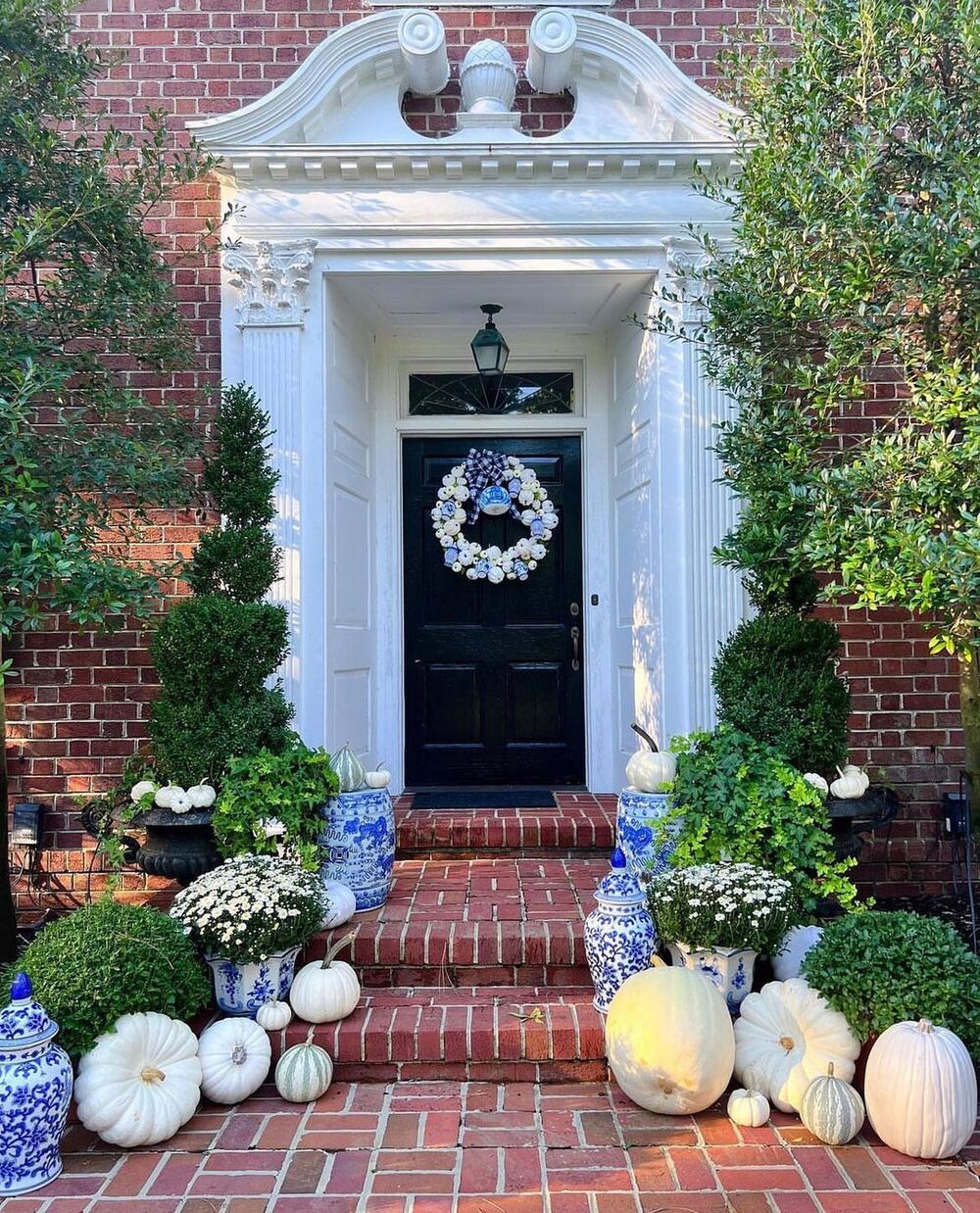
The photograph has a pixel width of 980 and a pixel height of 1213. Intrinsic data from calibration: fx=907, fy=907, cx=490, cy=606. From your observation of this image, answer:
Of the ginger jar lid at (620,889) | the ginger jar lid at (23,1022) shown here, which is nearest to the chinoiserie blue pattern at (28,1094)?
the ginger jar lid at (23,1022)

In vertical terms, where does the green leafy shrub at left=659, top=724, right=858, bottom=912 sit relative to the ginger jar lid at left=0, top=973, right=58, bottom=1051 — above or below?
above

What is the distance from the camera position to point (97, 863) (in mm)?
4656

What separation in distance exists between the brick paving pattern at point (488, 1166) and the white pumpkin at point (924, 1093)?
0.25 feet

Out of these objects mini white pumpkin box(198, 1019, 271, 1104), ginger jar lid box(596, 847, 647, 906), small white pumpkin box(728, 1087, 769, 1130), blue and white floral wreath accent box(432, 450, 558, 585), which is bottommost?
small white pumpkin box(728, 1087, 769, 1130)

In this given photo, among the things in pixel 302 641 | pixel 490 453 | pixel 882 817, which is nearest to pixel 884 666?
pixel 882 817

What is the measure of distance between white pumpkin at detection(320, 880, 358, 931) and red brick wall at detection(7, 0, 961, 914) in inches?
65.1

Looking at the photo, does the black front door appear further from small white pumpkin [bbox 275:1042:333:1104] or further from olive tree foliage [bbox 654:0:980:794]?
small white pumpkin [bbox 275:1042:333:1104]

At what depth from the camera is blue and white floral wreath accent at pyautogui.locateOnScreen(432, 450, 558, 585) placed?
5418mm

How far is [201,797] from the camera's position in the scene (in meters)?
3.64

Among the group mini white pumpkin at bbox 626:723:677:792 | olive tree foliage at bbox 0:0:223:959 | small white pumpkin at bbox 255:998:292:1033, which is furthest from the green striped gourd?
olive tree foliage at bbox 0:0:223:959

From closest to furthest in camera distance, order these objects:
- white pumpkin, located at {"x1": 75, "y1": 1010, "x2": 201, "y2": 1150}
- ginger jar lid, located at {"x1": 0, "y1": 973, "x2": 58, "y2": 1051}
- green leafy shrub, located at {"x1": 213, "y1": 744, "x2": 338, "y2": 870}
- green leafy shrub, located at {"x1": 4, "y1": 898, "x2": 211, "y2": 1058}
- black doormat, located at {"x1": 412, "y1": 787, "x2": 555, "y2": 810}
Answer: ginger jar lid, located at {"x1": 0, "y1": 973, "x2": 58, "y2": 1051}
white pumpkin, located at {"x1": 75, "y1": 1010, "x2": 201, "y2": 1150}
green leafy shrub, located at {"x1": 4, "y1": 898, "x2": 211, "y2": 1058}
green leafy shrub, located at {"x1": 213, "y1": 744, "x2": 338, "y2": 870}
black doormat, located at {"x1": 412, "y1": 787, "x2": 555, "y2": 810}

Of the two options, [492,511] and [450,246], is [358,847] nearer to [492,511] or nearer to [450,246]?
[492,511]

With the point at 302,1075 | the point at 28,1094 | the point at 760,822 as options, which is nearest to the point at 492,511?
the point at 760,822

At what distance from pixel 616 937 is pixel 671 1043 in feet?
1.53
